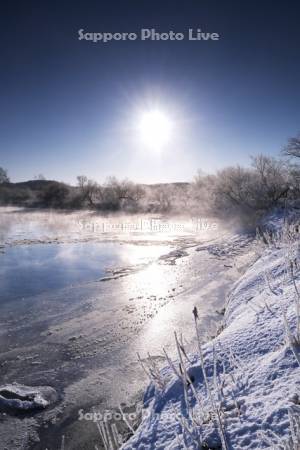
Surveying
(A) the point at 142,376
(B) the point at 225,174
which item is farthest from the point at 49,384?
(B) the point at 225,174

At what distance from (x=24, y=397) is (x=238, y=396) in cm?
389

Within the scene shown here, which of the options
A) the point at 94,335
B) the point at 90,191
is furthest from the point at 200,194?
the point at 94,335

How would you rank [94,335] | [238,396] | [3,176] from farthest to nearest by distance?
[3,176], [94,335], [238,396]

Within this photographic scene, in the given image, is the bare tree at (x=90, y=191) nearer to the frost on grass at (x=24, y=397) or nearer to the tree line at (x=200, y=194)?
the tree line at (x=200, y=194)

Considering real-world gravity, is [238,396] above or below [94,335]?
above

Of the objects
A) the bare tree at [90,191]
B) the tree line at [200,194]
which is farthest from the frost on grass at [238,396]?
the bare tree at [90,191]

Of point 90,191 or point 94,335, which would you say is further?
point 90,191

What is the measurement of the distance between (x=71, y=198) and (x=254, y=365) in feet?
180

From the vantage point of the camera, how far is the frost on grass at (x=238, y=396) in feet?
6.26

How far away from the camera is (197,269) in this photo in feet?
41.4

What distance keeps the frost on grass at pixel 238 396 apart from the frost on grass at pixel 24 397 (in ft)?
7.93

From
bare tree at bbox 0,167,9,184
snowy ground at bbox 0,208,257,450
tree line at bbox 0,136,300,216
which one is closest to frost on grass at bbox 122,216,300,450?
snowy ground at bbox 0,208,257,450

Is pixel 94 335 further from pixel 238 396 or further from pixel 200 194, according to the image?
pixel 200 194

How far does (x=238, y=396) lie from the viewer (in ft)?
7.62
